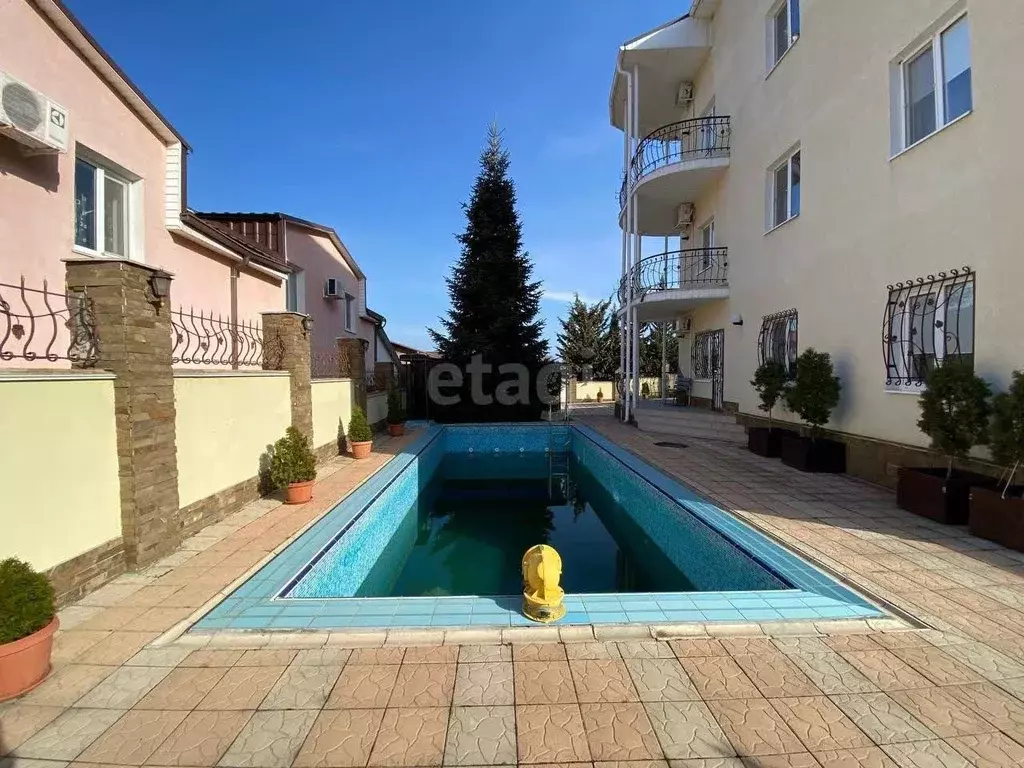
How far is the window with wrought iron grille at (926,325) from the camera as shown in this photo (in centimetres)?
581

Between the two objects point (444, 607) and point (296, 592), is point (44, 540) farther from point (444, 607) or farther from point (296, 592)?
point (444, 607)

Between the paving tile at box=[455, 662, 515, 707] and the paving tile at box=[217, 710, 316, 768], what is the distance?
Result: 27.9 inches

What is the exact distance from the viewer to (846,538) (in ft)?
15.9

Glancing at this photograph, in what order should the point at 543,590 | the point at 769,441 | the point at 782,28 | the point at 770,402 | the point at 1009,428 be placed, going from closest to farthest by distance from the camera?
the point at 543,590
the point at 1009,428
the point at 769,441
the point at 770,402
the point at 782,28

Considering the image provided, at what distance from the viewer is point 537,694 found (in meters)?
2.57

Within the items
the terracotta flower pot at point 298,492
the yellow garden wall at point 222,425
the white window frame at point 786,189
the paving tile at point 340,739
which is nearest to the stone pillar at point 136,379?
the yellow garden wall at point 222,425

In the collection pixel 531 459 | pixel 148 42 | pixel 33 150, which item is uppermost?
pixel 148 42

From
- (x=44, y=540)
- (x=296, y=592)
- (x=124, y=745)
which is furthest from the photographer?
(x=296, y=592)

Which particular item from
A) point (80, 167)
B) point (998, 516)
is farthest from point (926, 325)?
point (80, 167)

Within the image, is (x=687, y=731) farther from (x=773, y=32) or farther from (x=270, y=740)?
(x=773, y=32)

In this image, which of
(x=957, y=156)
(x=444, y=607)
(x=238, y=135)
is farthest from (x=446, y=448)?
(x=957, y=156)

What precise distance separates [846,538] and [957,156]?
4.50 meters

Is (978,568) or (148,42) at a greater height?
(148,42)

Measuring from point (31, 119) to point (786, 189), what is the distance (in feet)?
36.7
